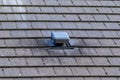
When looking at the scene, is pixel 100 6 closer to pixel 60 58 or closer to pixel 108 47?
pixel 108 47

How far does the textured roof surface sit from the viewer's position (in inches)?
226

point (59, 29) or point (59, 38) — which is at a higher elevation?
point (59, 29)

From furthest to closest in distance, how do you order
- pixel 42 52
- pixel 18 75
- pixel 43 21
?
pixel 43 21
pixel 42 52
pixel 18 75

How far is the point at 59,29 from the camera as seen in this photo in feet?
20.7

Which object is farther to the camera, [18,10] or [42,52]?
[18,10]

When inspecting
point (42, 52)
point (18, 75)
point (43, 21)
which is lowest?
point (18, 75)

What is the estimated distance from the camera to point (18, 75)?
18.4 feet

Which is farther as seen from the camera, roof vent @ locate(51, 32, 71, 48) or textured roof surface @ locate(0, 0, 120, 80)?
roof vent @ locate(51, 32, 71, 48)

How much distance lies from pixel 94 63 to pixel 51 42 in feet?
2.13

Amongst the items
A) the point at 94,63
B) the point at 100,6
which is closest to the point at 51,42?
the point at 94,63

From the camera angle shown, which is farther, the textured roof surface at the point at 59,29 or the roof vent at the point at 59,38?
the roof vent at the point at 59,38

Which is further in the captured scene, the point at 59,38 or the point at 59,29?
the point at 59,29

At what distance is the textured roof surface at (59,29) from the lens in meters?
5.73

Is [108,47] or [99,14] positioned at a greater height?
[99,14]
